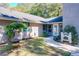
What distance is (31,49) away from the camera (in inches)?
138

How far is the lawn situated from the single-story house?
160mm

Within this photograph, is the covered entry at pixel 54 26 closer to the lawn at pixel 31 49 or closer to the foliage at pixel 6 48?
the lawn at pixel 31 49

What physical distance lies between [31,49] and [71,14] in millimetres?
990

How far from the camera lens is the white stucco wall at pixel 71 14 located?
3.48 m

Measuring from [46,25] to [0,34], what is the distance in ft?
2.84

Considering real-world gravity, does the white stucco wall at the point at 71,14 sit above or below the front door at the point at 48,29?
above

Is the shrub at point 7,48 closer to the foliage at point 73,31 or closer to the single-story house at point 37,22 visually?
the single-story house at point 37,22

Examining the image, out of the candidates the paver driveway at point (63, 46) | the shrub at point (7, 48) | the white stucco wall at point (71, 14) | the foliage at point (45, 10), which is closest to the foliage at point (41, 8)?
the foliage at point (45, 10)

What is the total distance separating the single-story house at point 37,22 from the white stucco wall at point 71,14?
10 cm

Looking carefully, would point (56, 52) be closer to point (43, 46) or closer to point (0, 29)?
point (43, 46)

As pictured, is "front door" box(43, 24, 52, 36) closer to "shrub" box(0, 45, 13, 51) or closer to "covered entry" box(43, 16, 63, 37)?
"covered entry" box(43, 16, 63, 37)

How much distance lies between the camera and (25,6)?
352 cm

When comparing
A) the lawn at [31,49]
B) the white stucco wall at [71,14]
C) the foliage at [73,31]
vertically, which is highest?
the white stucco wall at [71,14]

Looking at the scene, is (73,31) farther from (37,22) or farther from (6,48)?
(6,48)
